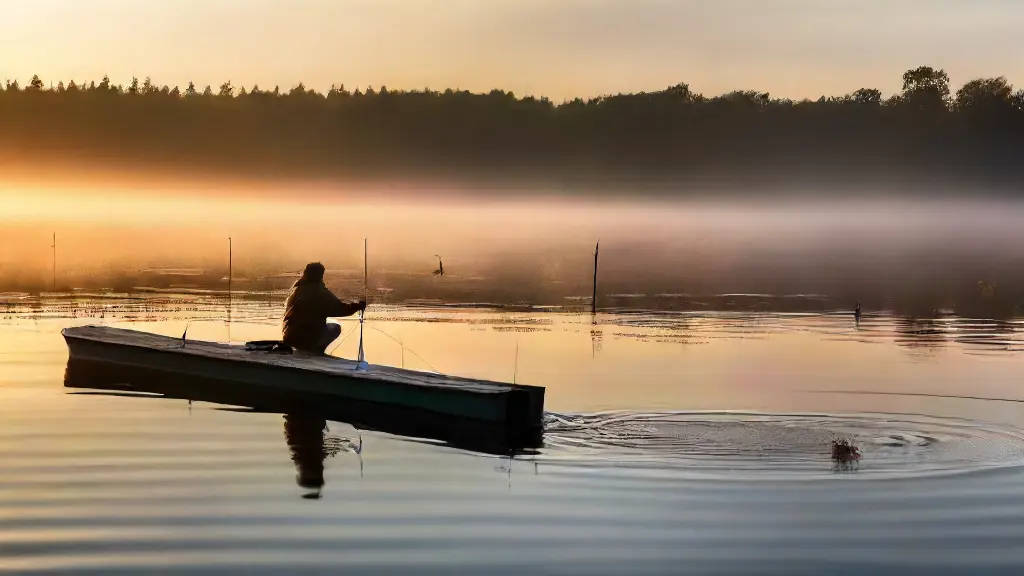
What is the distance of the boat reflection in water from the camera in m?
16.4

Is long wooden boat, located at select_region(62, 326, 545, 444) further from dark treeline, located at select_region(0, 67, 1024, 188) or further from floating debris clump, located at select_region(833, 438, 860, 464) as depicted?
dark treeline, located at select_region(0, 67, 1024, 188)

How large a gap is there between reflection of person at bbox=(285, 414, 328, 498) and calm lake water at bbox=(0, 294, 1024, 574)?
0.23 feet

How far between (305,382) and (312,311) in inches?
61.7

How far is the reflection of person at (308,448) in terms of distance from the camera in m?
14.5

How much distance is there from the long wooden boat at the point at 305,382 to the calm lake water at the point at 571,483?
2.64 ft

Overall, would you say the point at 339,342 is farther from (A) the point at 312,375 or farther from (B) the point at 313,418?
(B) the point at 313,418

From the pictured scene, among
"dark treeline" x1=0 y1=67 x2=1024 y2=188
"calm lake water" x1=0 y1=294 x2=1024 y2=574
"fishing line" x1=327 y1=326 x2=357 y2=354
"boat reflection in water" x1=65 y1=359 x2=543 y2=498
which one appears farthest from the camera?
"dark treeline" x1=0 y1=67 x2=1024 y2=188

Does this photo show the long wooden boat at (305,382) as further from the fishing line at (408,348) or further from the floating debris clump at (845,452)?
the fishing line at (408,348)

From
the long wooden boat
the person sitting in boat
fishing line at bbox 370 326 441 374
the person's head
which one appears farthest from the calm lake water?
the person's head

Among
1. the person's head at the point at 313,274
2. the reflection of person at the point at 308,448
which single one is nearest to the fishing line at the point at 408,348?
the person's head at the point at 313,274

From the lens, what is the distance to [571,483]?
1438cm

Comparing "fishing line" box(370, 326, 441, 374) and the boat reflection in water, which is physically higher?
"fishing line" box(370, 326, 441, 374)

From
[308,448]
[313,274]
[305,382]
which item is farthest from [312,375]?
[308,448]

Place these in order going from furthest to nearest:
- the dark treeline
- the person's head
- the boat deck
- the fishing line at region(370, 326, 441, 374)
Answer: the dark treeline → the fishing line at region(370, 326, 441, 374) → the person's head → the boat deck
